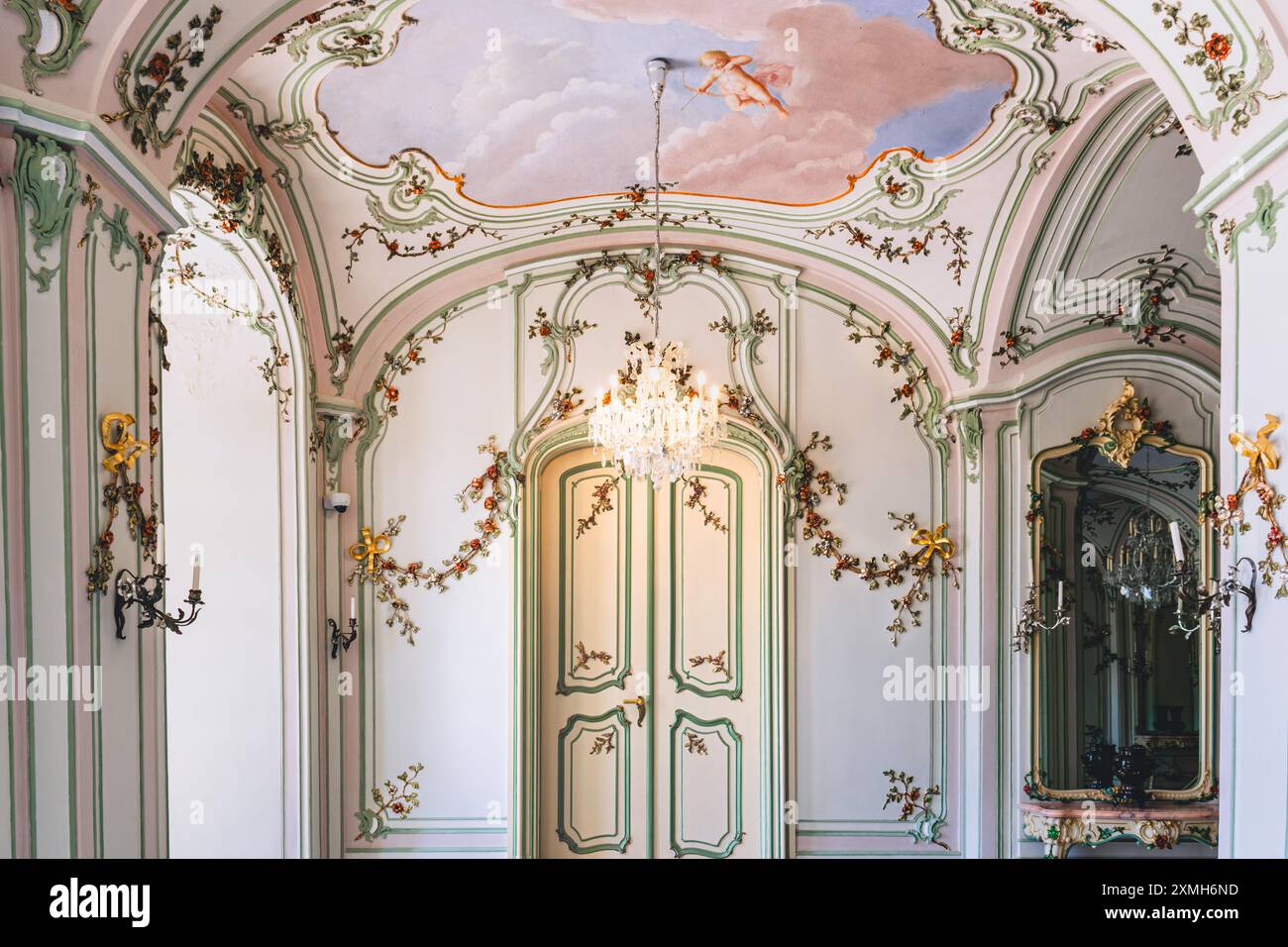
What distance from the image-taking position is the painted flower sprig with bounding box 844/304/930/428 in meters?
5.51

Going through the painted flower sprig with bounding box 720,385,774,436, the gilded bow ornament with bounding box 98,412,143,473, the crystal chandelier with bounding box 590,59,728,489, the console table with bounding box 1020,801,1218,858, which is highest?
the painted flower sprig with bounding box 720,385,774,436

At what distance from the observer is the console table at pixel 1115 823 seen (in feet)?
16.2

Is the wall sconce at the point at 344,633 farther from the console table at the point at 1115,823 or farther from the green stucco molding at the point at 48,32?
the console table at the point at 1115,823

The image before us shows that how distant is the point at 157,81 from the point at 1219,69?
9.08 feet

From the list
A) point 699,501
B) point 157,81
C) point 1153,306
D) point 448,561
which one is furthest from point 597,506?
point 157,81

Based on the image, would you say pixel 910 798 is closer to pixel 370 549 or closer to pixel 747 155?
pixel 370 549

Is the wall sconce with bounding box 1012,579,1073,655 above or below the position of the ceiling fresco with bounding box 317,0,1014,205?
below

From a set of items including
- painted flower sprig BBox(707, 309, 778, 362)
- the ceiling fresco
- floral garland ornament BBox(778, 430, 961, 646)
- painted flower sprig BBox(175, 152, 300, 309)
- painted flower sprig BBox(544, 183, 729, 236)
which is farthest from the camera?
painted flower sprig BBox(707, 309, 778, 362)

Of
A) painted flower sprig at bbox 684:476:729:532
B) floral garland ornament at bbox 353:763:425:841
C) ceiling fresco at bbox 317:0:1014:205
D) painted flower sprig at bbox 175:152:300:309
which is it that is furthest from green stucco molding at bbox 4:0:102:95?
floral garland ornament at bbox 353:763:425:841

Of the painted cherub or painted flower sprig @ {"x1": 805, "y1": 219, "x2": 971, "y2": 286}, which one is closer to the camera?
the painted cherub

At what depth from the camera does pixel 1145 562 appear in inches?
204

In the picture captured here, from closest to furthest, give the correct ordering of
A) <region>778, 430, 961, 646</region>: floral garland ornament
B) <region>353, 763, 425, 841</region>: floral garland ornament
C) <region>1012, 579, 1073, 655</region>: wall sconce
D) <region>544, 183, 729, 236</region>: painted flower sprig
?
<region>544, 183, 729, 236</region>: painted flower sprig
<region>1012, 579, 1073, 655</region>: wall sconce
<region>353, 763, 425, 841</region>: floral garland ornament
<region>778, 430, 961, 646</region>: floral garland ornament

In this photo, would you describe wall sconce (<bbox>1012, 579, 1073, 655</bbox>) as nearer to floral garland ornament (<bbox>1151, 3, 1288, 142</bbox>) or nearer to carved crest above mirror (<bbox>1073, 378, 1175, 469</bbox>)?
carved crest above mirror (<bbox>1073, 378, 1175, 469</bbox>)
